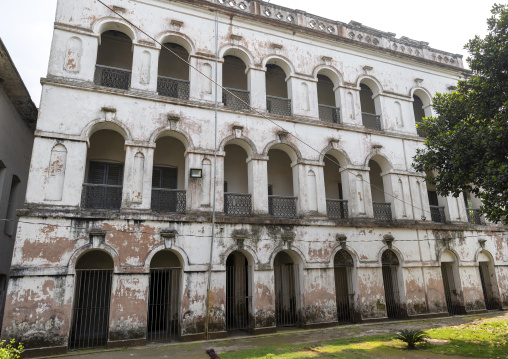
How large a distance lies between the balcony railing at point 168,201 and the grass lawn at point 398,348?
4484 millimetres

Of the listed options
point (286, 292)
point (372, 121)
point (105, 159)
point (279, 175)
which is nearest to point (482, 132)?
point (372, 121)

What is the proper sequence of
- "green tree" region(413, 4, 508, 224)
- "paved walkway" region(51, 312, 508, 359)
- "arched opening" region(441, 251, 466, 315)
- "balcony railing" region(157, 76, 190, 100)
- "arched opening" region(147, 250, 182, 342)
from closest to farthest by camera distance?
1. "paved walkway" region(51, 312, 508, 359)
2. "green tree" region(413, 4, 508, 224)
3. "arched opening" region(147, 250, 182, 342)
4. "balcony railing" region(157, 76, 190, 100)
5. "arched opening" region(441, 251, 466, 315)

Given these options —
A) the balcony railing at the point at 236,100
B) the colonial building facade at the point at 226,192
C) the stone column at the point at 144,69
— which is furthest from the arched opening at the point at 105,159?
the balcony railing at the point at 236,100

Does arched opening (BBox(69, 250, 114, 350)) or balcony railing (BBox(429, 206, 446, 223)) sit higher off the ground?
balcony railing (BBox(429, 206, 446, 223))

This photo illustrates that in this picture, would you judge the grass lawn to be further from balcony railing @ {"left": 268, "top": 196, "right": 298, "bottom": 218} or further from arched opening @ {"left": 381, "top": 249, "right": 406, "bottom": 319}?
balcony railing @ {"left": 268, "top": 196, "right": 298, "bottom": 218}

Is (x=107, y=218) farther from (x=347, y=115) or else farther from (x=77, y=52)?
(x=347, y=115)

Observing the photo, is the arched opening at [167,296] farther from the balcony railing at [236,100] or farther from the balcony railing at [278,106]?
the balcony railing at [278,106]

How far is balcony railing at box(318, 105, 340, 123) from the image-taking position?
45.4 ft

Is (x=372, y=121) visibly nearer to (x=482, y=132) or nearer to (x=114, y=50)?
(x=482, y=132)

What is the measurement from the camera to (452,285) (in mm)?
13797

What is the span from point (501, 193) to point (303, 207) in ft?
18.2

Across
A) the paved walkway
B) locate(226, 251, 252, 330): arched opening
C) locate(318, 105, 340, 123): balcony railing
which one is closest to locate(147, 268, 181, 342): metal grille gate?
the paved walkway

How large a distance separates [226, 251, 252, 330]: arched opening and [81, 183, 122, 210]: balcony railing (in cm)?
421

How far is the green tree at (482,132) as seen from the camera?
8.55 m
